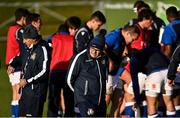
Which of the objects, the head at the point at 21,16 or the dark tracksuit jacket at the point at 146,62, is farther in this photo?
the head at the point at 21,16

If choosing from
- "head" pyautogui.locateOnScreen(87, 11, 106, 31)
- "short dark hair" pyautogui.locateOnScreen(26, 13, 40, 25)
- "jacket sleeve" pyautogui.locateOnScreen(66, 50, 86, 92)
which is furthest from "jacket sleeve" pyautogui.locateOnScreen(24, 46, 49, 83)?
"head" pyautogui.locateOnScreen(87, 11, 106, 31)

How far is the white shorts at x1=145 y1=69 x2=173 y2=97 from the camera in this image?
11719mm

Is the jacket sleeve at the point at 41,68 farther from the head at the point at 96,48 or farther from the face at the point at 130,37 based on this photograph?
the face at the point at 130,37

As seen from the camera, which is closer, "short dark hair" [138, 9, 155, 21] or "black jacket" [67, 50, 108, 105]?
"black jacket" [67, 50, 108, 105]

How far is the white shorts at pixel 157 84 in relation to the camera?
1172cm

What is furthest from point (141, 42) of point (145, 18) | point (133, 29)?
point (133, 29)

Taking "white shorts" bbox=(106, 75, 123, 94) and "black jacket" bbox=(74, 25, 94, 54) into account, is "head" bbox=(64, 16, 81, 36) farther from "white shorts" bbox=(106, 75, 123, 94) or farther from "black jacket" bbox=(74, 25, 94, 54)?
"white shorts" bbox=(106, 75, 123, 94)

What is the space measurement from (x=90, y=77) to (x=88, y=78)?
0.03 meters

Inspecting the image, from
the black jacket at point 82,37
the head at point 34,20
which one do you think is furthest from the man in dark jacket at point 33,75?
the black jacket at point 82,37

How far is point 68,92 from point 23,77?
6.09ft

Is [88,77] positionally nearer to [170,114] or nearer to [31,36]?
[31,36]

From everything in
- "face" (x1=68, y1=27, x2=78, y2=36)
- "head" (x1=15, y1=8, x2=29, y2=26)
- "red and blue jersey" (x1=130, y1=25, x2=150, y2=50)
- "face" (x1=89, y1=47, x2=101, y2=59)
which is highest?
"head" (x1=15, y1=8, x2=29, y2=26)

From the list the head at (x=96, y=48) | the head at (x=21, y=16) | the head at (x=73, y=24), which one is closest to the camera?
the head at (x=96, y=48)

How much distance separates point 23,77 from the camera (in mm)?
11281
